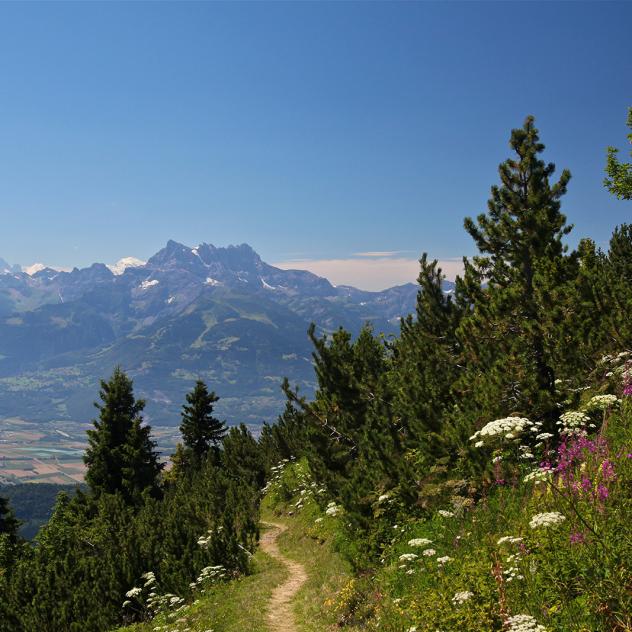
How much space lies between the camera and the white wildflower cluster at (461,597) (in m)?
7.14

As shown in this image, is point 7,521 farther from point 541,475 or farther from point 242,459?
point 541,475

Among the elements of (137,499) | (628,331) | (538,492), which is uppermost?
(628,331)

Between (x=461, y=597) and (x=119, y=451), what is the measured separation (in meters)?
32.1

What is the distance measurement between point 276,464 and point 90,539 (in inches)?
645

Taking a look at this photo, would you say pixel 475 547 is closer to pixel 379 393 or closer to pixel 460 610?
pixel 460 610

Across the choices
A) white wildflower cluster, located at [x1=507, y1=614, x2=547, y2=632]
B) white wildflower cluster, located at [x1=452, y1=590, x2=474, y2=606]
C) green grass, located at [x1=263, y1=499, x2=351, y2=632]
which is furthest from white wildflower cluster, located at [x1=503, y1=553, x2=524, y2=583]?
green grass, located at [x1=263, y1=499, x2=351, y2=632]

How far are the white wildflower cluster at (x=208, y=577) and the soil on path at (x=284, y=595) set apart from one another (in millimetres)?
2383

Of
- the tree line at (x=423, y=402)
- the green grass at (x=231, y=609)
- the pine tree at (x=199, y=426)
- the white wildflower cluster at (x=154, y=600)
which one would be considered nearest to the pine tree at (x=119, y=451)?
the tree line at (x=423, y=402)

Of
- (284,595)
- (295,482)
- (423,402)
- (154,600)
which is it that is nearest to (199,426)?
(295,482)

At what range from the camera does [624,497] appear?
7520 millimetres

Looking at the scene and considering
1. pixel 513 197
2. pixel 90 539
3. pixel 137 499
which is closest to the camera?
pixel 513 197

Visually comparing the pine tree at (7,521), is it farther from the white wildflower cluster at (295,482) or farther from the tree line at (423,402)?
the white wildflower cluster at (295,482)

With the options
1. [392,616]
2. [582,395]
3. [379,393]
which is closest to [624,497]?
[392,616]

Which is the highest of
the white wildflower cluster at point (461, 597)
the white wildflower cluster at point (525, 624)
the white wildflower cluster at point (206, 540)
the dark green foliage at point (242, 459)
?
the white wildflower cluster at point (525, 624)
